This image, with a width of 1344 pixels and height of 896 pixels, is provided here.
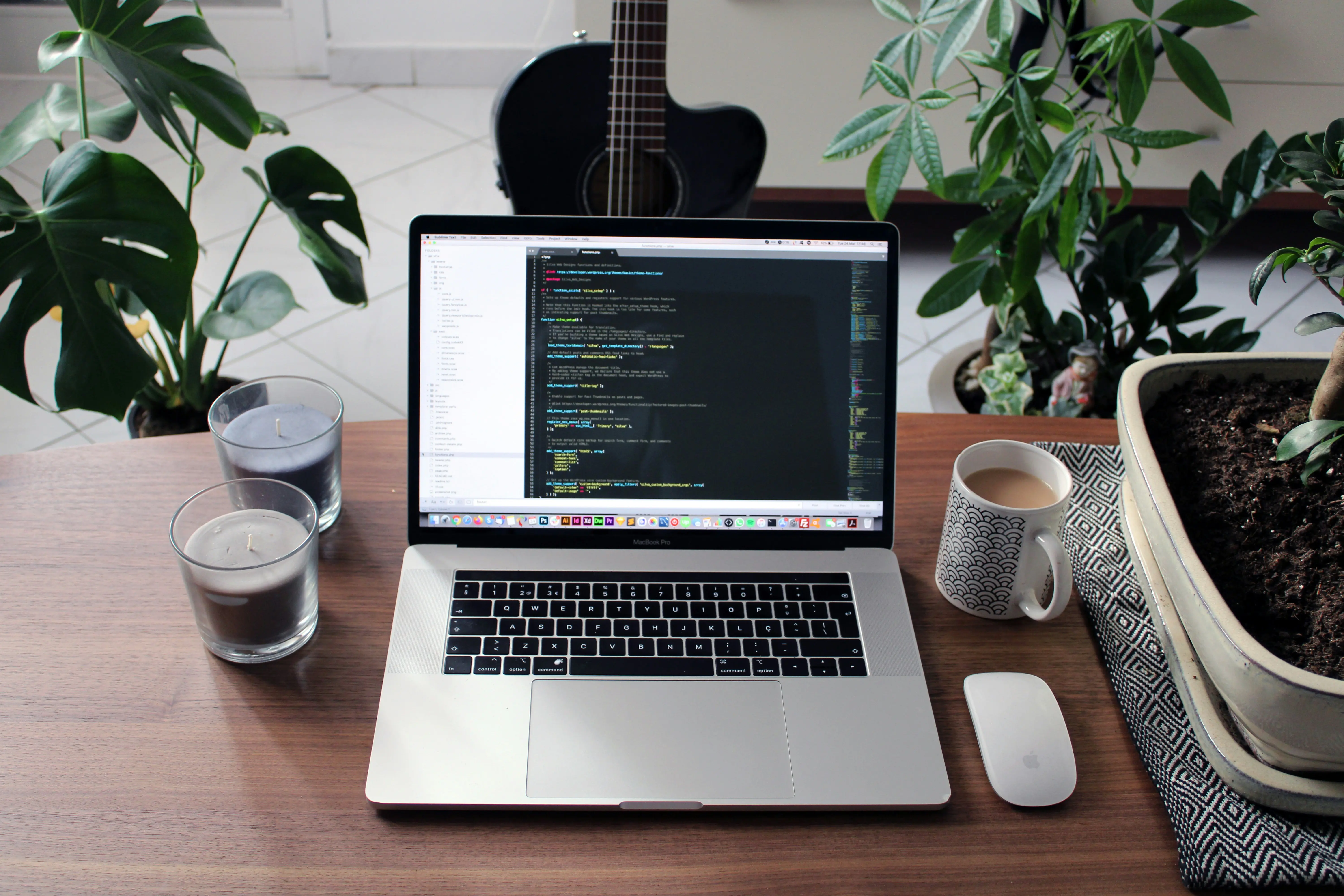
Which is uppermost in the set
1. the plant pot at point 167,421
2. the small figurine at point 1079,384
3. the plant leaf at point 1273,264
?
the plant leaf at point 1273,264

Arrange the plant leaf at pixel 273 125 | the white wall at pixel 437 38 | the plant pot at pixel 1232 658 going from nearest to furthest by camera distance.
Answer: the plant pot at pixel 1232 658 < the plant leaf at pixel 273 125 < the white wall at pixel 437 38

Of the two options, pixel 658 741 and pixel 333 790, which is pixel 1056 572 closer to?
pixel 658 741

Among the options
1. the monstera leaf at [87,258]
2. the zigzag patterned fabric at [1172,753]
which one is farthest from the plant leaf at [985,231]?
the monstera leaf at [87,258]

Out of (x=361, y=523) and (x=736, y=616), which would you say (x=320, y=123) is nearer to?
(x=361, y=523)

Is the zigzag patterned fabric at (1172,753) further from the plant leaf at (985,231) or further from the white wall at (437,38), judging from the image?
the white wall at (437,38)

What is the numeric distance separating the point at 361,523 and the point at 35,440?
143 cm

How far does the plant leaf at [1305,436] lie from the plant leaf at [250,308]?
1.11 meters

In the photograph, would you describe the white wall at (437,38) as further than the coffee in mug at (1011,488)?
Yes

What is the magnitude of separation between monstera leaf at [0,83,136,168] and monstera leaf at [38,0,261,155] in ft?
0.29

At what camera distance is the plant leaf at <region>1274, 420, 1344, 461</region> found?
2.19ft

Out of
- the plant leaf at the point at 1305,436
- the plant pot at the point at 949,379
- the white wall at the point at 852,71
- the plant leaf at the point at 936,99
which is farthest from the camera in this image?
the white wall at the point at 852,71

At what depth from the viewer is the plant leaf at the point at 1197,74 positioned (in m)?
0.96

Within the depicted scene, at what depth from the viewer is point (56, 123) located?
3.29ft

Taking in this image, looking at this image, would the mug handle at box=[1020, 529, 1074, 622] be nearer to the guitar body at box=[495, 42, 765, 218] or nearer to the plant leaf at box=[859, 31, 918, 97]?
the plant leaf at box=[859, 31, 918, 97]
